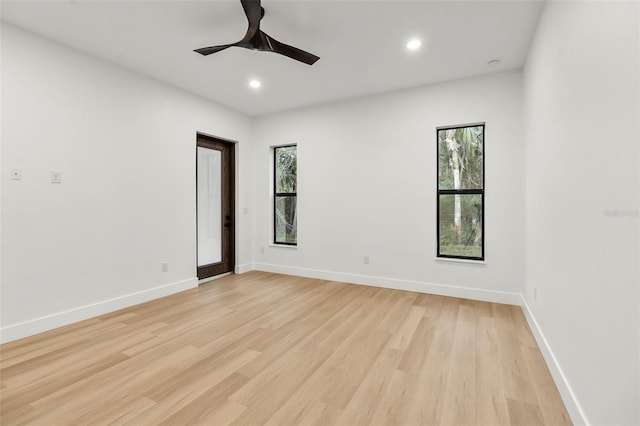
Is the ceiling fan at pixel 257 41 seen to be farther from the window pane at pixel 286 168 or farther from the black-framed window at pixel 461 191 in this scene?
the window pane at pixel 286 168

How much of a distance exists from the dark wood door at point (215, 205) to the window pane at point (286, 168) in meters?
0.80

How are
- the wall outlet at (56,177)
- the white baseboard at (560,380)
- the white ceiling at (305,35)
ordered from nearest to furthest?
the white baseboard at (560,380), the white ceiling at (305,35), the wall outlet at (56,177)

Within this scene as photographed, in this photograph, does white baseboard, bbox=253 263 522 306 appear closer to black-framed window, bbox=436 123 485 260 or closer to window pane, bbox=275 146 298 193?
black-framed window, bbox=436 123 485 260

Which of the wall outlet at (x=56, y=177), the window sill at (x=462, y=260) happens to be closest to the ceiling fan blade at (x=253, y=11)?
the wall outlet at (x=56, y=177)

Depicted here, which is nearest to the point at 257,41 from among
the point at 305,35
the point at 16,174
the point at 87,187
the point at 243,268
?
the point at 305,35

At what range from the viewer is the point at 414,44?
117 inches

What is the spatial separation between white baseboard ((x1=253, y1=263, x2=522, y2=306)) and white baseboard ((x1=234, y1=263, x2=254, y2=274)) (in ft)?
0.75

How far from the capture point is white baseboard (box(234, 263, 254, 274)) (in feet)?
17.1

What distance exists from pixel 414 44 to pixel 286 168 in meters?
2.97

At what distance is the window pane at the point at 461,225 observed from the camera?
386 cm

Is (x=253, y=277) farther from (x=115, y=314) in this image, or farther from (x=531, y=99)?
(x=531, y=99)

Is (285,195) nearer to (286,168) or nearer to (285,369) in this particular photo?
(286,168)

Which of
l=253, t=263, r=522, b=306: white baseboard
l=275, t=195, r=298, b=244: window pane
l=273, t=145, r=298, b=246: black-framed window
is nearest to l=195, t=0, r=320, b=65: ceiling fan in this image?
l=273, t=145, r=298, b=246: black-framed window

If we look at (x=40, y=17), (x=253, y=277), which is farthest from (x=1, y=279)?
(x=253, y=277)
